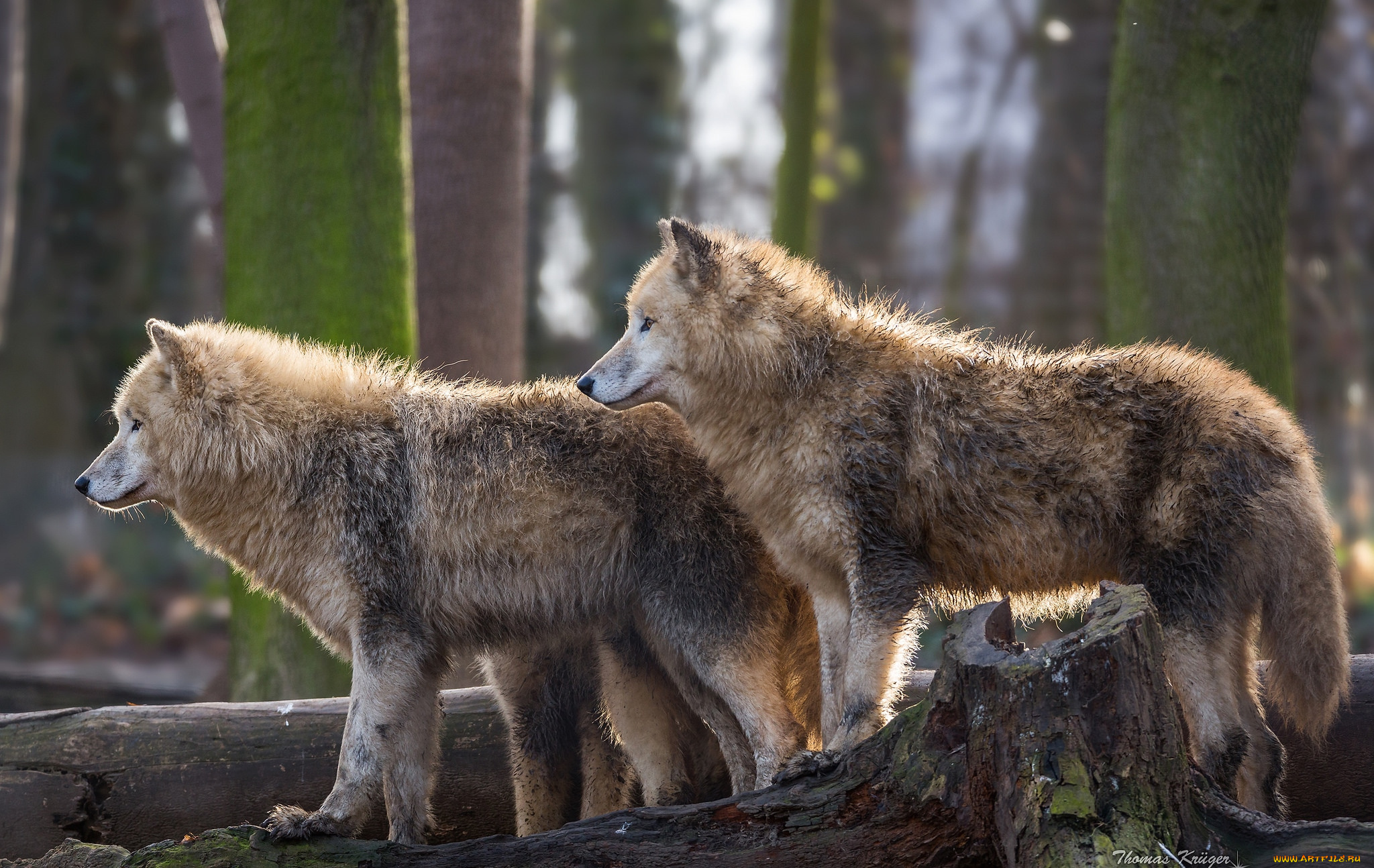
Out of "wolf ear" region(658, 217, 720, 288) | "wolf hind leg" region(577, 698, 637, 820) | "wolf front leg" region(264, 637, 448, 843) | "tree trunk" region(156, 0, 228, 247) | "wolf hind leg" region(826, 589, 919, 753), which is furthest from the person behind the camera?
"tree trunk" region(156, 0, 228, 247)

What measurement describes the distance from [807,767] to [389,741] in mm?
1846

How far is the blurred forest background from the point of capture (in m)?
16.1

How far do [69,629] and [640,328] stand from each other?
46.1ft

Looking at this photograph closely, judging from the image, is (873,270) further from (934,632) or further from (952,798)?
(952,798)

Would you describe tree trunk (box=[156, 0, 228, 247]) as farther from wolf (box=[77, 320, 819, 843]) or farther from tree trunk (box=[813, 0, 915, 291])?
tree trunk (box=[813, 0, 915, 291])

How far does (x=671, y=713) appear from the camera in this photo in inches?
222

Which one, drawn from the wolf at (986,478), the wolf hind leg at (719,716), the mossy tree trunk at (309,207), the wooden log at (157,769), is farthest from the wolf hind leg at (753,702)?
the mossy tree trunk at (309,207)

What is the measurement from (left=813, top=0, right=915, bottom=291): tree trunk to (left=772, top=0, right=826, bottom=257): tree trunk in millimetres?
8612

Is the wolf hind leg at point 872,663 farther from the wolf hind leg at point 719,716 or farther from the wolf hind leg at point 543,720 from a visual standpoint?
the wolf hind leg at point 543,720

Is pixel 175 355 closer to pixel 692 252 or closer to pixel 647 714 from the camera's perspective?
pixel 692 252

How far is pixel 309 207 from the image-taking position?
668 cm

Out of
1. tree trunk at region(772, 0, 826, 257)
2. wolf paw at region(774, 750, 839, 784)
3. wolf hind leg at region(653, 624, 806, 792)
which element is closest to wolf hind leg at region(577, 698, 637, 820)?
wolf hind leg at region(653, 624, 806, 792)

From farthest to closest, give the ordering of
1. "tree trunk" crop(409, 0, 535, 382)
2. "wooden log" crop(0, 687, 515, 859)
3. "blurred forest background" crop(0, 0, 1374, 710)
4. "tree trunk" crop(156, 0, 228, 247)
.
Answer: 1. "blurred forest background" crop(0, 0, 1374, 710)
2. "tree trunk" crop(156, 0, 228, 247)
3. "tree trunk" crop(409, 0, 535, 382)
4. "wooden log" crop(0, 687, 515, 859)

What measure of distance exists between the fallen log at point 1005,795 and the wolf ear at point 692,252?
1898 mm
